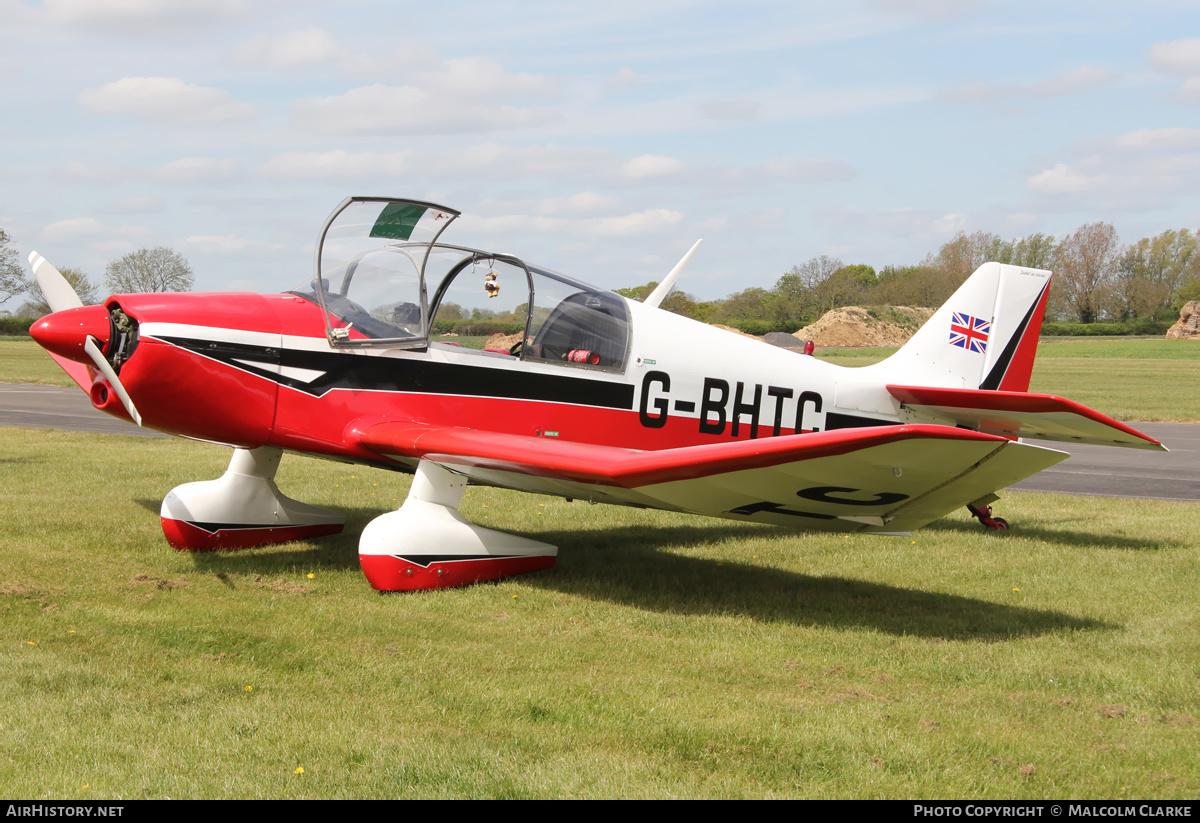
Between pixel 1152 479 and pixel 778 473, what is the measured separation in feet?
32.7

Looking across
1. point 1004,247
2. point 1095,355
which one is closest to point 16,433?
point 1095,355

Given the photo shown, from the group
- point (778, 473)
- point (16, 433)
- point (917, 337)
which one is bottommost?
point (16, 433)

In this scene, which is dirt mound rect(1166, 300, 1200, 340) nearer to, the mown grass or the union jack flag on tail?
the union jack flag on tail

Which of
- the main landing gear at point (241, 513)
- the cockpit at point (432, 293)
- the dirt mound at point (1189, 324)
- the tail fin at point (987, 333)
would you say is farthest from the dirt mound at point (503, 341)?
the dirt mound at point (1189, 324)

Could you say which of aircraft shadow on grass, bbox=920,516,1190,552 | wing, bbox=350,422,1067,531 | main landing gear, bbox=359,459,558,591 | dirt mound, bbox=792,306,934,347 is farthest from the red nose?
dirt mound, bbox=792,306,934,347

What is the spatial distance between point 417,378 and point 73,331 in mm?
2184

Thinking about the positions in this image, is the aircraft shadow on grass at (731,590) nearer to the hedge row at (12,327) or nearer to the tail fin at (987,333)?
the tail fin at (987,333)

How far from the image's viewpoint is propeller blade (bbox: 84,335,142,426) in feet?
18.9

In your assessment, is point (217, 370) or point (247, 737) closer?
point (247, 737)

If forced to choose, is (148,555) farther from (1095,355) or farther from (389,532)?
(1095,355)

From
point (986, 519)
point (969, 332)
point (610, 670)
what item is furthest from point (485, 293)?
point (986, 519)

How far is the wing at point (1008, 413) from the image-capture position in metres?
6.73

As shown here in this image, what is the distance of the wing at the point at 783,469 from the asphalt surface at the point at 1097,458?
573cm

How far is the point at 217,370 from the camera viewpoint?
19.5 feet
